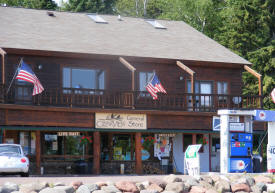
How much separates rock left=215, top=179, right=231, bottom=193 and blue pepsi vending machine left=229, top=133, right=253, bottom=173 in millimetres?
4777

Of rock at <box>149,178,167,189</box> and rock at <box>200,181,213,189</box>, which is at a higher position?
rock at <box>149,178,167,189</box>

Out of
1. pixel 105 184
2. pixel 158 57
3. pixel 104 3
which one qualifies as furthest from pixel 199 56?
pixel 104 3

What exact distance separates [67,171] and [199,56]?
10084 mm

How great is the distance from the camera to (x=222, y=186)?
20.0m

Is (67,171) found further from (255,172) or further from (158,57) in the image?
(255,172)

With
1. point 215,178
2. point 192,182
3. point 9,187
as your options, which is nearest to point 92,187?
point 9,187

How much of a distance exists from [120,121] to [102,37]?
6.28 meters

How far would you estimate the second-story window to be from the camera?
31047 millimetres

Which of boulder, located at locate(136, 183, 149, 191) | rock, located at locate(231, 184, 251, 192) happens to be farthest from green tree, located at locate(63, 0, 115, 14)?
boulder, located at locate(136, 183, 149, 191)

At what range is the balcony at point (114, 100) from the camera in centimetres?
→ 2856

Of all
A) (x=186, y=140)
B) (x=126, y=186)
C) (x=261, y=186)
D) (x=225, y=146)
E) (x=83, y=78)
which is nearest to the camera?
(x=126, y=186)

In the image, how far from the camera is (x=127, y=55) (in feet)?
103

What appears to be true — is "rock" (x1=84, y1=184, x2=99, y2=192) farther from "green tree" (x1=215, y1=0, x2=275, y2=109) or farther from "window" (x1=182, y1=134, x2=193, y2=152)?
"green tree" (x1=215, y1=0, x2=275, y2=109)

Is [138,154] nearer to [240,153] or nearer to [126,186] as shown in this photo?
[240,153]
